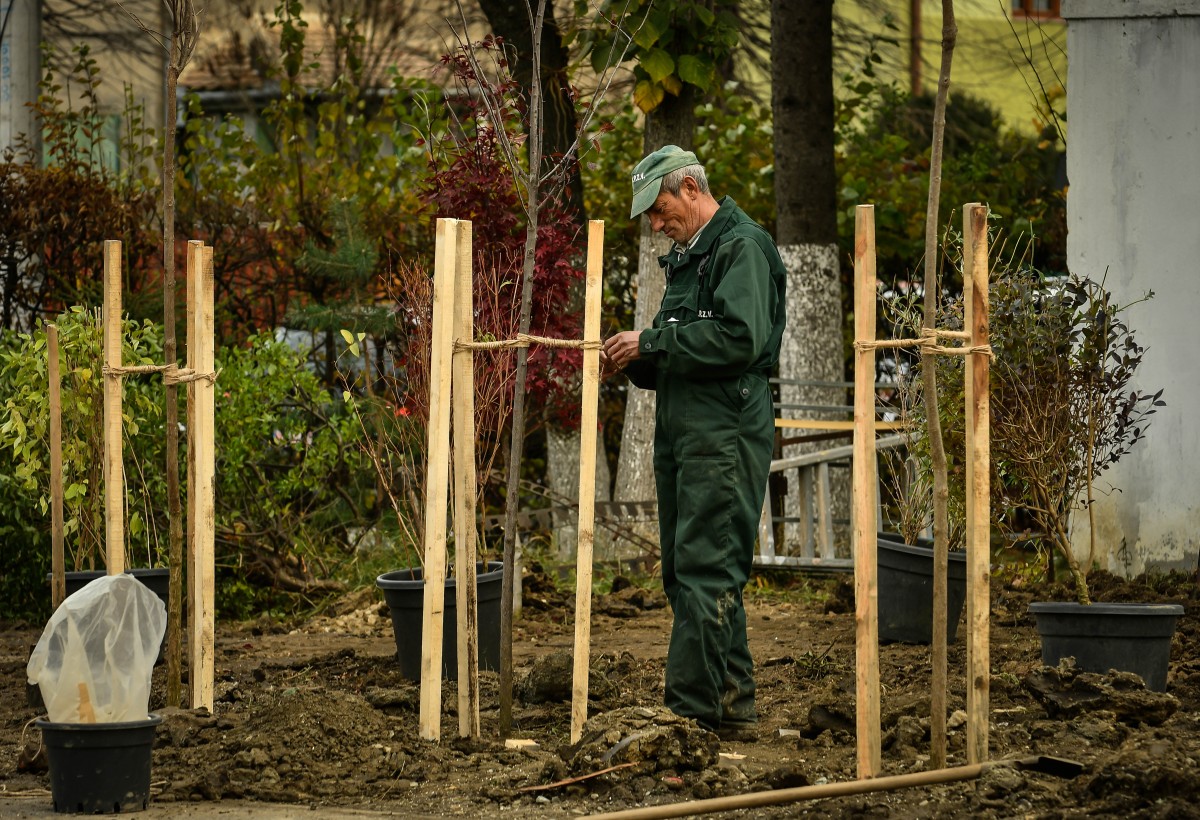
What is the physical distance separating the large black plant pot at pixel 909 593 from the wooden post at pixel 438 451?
2.70 m

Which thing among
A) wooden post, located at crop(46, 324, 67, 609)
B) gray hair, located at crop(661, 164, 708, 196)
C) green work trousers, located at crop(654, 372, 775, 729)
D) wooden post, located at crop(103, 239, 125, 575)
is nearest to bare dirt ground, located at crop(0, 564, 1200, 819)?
green work trousers, located at crop(654, 372, 775, 729)

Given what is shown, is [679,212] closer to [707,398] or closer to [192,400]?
[707,398]

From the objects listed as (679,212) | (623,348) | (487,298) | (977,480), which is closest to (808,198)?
(487,298)

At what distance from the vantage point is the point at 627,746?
15.9 feet

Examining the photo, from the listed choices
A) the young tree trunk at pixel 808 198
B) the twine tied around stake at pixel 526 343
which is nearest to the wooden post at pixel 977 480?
the twine tied around stake at pixel 526 343

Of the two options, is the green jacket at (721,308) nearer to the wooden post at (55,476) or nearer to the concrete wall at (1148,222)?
the wooden post at (55,476)

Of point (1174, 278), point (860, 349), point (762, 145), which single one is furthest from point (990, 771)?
point (762, 145)

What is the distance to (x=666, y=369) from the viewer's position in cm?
523

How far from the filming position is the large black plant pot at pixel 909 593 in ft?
23.4

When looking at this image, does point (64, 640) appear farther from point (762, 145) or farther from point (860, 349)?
point (762, 145)

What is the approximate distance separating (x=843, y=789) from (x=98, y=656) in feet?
7.56

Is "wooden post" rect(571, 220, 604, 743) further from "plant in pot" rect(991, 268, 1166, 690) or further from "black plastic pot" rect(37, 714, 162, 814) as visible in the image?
"plant in pot" rect(991, 268, 1166, 690)

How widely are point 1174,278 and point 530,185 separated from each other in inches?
166

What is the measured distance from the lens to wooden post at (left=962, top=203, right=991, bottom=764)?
15.0ft
